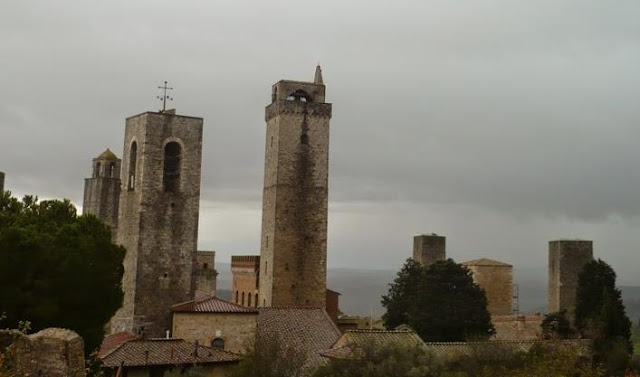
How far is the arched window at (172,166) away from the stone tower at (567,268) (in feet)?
68.0

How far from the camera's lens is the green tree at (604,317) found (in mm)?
27730

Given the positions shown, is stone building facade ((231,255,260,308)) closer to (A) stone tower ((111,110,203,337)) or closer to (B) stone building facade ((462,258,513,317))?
(A) stone tower ((111,110,203,337))

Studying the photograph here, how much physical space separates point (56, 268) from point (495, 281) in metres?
30.8

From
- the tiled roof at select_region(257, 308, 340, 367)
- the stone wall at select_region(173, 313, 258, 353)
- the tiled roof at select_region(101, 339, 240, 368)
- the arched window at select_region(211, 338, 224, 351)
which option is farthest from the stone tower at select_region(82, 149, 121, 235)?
the tiled roof at select_region(101, 339, 240, 368)

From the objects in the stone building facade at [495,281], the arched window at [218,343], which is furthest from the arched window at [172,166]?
the stone building facade at [495,281]

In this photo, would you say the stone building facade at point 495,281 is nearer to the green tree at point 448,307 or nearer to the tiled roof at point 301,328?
the green tree at point 448,307

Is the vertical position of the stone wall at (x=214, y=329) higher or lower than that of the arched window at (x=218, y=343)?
higher

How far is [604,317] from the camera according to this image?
30062 mm

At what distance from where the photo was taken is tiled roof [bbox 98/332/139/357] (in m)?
25.0

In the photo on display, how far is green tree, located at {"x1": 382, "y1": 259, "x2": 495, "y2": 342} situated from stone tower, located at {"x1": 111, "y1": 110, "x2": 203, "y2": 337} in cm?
1054

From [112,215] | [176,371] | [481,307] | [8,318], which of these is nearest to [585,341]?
[481,307]

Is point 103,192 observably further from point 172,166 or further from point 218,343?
point 218,343

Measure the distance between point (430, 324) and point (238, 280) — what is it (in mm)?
12477

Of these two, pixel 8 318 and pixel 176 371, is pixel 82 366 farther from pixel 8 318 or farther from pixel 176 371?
pixel 176 371
